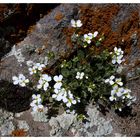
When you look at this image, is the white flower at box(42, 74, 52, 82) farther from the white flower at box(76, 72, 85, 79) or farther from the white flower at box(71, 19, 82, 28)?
the white flower at box(71, 19, 82, 28)

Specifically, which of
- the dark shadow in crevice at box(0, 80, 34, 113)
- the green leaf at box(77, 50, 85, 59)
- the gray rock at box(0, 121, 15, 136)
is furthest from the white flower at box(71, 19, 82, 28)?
the gray rock at box(0, 121, 15, 136)

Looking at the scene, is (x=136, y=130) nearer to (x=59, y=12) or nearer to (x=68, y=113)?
(x=68, y=113)

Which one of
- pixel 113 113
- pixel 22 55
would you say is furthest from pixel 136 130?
pixel 22 55

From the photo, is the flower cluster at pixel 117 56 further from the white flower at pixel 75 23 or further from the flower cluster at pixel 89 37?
the white flower at pixel 75 23

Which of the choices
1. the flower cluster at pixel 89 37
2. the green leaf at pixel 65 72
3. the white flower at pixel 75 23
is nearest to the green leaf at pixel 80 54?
the flower cluster at pixel 89 37

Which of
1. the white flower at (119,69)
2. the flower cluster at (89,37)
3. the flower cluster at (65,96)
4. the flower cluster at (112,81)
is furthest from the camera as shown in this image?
the white flower at (119,69)

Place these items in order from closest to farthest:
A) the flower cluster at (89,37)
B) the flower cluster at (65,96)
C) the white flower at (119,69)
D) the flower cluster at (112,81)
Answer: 1. the flower cluster at (65,96)
2. the flower cluster at (112,81)
3. the flower cluster at (89,37)
4. the white flower at (119,69)

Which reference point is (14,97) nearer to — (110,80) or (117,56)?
(110,80)

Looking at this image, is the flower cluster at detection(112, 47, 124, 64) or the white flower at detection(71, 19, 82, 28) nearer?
the white flower at detection(71, 19, 82, 28)
